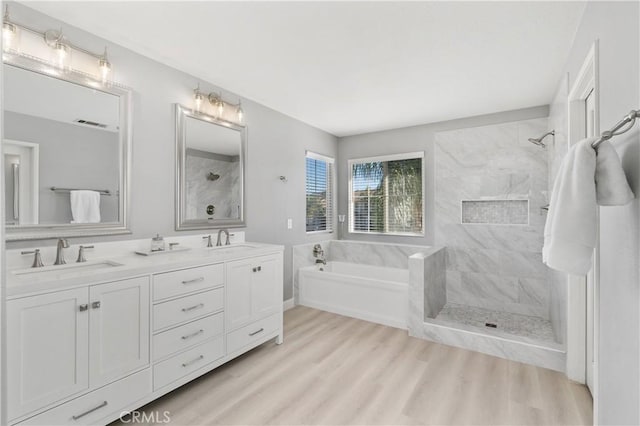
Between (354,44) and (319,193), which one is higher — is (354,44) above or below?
above

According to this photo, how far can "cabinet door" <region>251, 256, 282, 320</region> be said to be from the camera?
2.58 metres

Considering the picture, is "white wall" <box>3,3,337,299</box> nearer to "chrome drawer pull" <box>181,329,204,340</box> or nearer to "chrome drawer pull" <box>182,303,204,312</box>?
"chrome drawer pull" <box>182,303,204,312</box>

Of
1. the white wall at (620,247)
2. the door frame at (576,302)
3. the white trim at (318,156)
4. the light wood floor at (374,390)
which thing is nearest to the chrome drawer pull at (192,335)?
the light wood floor at (374,390)

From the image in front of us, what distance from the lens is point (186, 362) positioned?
6.76 ft

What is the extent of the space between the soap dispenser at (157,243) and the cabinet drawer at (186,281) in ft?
1.64

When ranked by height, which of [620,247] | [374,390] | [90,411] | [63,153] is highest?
[63,153]

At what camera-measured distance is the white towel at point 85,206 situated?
2.03 metres

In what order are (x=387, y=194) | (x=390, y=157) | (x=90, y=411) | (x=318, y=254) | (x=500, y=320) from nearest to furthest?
(x=90, y=411), (x=500, y=320), (x=318, y=254), (x=390, y=157), (x=387, y=194)

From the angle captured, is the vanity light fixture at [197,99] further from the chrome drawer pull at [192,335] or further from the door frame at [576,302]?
the door frame at [576,302]

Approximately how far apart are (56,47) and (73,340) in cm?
179

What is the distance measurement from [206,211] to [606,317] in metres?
2.77

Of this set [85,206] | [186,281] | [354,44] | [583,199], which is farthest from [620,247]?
[85,206]

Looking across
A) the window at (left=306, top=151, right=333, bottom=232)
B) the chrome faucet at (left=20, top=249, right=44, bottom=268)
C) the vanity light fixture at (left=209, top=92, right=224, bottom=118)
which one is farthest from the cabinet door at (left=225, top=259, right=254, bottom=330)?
the window at (left=306, top=151, right=333, bottom=232)

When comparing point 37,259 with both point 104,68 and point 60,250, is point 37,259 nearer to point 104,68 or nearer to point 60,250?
point 60,250
